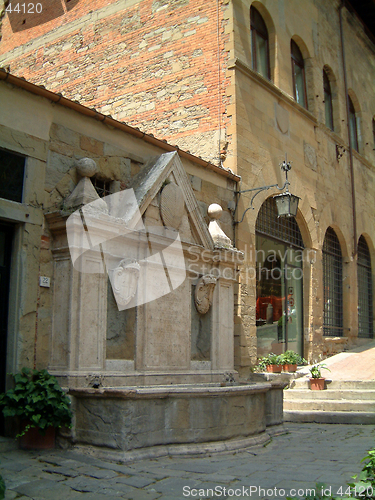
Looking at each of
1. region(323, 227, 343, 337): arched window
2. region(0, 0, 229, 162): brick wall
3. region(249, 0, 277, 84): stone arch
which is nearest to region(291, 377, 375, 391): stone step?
region(323, 227, 343, 337): arched window

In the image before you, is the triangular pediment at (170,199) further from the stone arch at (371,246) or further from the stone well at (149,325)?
the stone arch at (371,246)

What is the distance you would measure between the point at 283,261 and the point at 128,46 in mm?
5604

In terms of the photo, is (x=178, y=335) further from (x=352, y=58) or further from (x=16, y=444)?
(x=352, y=58)

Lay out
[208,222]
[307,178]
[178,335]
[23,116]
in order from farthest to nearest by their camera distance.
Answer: [307,178] < [208,222] < [178,335] < [23,116]

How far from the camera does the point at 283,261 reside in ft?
39.0

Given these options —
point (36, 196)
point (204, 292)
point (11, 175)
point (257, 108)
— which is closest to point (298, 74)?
point (257, 108)

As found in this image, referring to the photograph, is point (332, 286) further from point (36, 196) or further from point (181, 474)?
point (181, 474)

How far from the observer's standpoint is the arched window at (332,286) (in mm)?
13609

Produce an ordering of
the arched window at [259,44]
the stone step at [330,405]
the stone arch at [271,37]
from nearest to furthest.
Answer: the stone step at [330,405]
the arched window at [259,44]
the stone arch at [271,37]

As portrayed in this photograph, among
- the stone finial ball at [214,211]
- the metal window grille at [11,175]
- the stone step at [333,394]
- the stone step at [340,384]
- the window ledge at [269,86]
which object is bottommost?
the stone step at [333,394]

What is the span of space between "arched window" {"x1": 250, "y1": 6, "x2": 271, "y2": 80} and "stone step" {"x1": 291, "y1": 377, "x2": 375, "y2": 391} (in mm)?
6219

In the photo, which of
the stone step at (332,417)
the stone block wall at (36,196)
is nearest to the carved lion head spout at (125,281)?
the stone block wall at (36,196)

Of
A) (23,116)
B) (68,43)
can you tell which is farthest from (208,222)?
(68,43)

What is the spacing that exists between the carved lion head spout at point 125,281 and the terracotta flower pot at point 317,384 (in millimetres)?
4746
